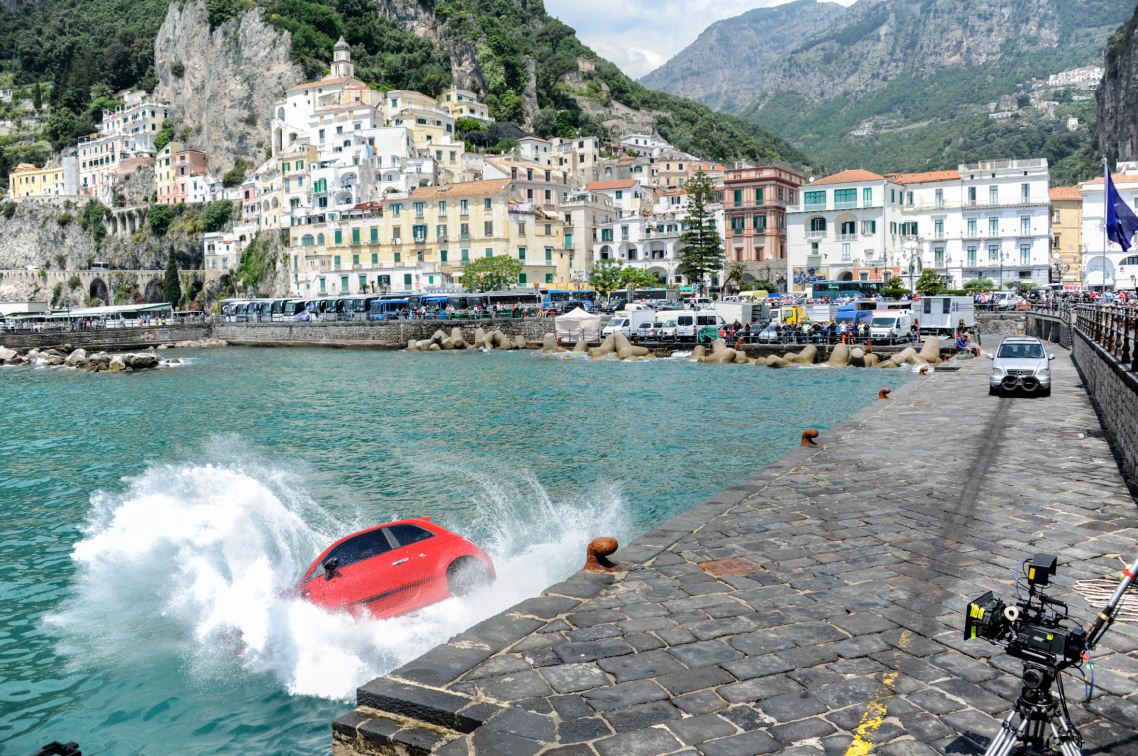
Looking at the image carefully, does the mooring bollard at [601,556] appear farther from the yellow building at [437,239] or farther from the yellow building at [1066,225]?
the yellow building at [1066,225]

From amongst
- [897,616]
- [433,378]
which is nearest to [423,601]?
[897,616]

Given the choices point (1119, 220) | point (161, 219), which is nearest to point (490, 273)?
point (1119, 220)

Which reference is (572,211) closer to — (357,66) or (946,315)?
(946,315)

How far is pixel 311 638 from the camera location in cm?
955

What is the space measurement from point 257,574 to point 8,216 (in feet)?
498

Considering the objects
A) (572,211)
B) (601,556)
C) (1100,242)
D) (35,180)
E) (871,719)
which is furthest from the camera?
A: (35,180)

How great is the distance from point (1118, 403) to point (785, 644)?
11435mm

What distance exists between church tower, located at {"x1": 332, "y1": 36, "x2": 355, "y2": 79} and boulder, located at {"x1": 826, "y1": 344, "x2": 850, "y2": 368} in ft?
303

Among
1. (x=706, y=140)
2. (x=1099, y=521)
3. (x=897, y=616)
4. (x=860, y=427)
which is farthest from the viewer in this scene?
(x=706, y=140)

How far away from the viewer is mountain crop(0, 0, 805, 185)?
127 meters

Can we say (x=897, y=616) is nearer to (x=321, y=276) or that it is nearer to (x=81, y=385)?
(x=81, y=385)

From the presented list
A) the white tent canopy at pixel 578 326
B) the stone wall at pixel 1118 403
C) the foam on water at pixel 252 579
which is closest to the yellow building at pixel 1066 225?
the white tent canopy at pixel 578 326

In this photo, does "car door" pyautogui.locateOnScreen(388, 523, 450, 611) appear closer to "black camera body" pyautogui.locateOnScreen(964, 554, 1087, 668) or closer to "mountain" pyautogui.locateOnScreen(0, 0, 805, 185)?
"black camera body" pyautogui.locateOnScreen(964, 554, 1087, 668)

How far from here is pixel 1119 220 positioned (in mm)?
20688
